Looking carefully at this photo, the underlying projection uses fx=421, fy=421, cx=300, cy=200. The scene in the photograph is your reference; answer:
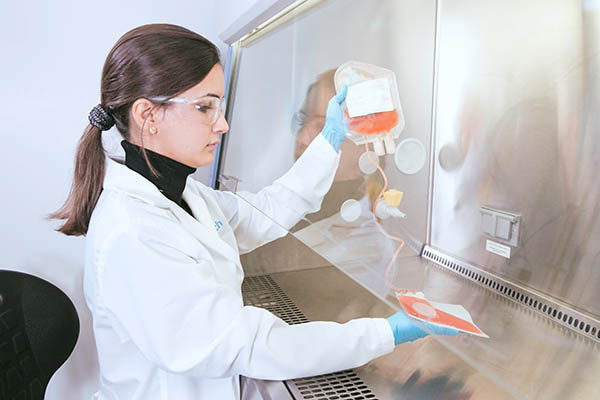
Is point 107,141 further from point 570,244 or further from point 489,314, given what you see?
point 570,244

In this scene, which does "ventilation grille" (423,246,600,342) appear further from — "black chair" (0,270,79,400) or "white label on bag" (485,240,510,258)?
"black chair" (0,270,79,400)

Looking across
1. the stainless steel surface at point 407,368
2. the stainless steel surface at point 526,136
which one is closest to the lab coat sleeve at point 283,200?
the stainless steel surface at point 407,368

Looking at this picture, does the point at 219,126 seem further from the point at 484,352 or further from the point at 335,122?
the point at 484,352

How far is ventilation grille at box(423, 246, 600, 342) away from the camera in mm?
890

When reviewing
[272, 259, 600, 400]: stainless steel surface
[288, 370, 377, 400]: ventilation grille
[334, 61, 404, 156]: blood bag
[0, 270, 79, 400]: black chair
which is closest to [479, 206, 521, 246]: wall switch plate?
[272, 259, 600, 400]: stainless steel surface

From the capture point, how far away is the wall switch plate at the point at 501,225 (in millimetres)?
1049

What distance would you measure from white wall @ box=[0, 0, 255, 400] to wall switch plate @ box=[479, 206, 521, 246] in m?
1.04

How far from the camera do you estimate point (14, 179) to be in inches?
60.3

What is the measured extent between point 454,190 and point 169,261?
33.1 inches

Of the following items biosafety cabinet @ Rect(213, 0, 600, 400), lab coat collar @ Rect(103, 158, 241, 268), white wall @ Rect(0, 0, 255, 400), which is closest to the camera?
biosafety cabinet @ Rect(213, 0, 600, 400)

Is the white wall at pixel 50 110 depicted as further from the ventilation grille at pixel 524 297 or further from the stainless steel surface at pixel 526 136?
the ventilation grille at pixel 524 297

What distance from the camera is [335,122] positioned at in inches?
45.8

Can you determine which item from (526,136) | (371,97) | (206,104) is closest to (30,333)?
(206,104)

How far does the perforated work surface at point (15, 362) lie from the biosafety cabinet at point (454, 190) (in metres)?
0.65
